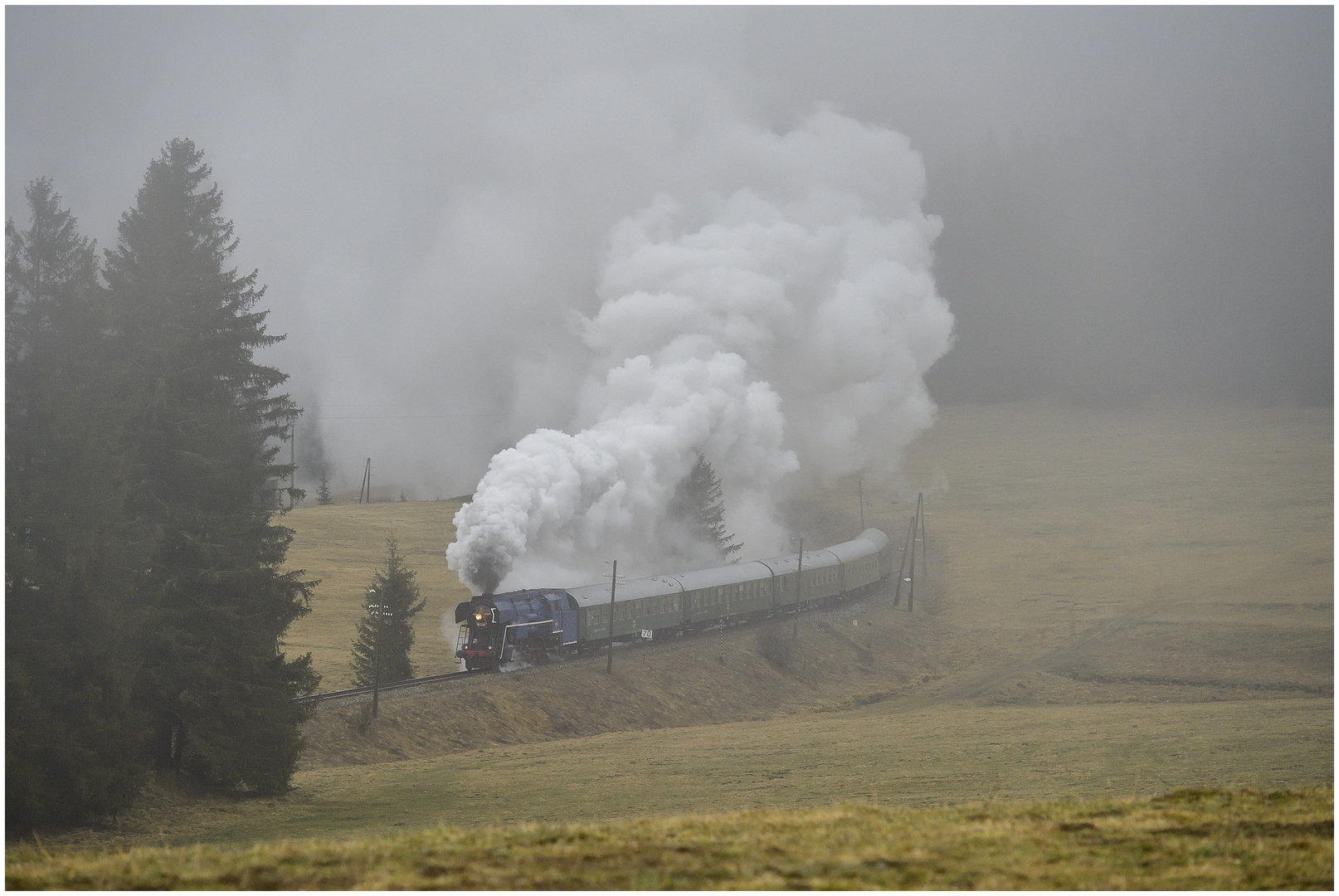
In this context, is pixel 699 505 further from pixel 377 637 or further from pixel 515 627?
pixel 377 637

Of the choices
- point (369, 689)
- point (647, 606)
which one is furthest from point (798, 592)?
point (369, 689)

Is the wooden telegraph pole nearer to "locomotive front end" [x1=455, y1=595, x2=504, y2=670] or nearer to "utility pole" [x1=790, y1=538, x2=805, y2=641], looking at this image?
"locomotive front end" [x1=455, y1=595, x2=504, y2=670]

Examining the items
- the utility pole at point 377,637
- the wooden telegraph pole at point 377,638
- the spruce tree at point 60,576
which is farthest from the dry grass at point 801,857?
the utility pole at point 377,637

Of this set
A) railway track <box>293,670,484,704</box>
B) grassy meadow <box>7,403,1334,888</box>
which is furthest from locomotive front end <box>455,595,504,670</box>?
grassy meadow <box>7,403,1334,888</box>

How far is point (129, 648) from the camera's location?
19047mm

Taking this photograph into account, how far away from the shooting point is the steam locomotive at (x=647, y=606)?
33906 mm

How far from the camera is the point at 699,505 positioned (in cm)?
6400

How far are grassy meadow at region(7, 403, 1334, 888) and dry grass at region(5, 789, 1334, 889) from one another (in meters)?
0.05

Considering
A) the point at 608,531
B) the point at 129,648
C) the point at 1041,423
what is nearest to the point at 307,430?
the point at 608,531

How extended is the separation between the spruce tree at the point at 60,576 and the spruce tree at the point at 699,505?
4505cm

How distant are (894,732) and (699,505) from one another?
34.2m

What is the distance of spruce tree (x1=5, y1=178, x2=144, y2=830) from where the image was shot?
55.7 ft

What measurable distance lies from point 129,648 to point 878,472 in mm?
85014

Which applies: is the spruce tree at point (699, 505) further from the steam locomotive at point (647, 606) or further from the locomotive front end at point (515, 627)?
the locomotive front end at point (515, 627)
